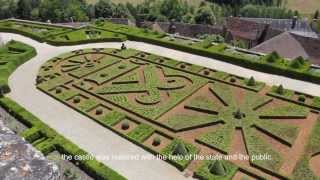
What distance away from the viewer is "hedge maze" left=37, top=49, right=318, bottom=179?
26.8 metres

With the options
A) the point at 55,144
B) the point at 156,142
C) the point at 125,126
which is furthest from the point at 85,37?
the point at 156,142

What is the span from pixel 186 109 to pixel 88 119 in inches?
369

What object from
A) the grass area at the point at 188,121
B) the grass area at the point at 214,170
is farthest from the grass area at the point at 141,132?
the grass area at the point at 214,170

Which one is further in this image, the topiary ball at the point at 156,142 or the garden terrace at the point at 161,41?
the garden terrace at the point at 161,41

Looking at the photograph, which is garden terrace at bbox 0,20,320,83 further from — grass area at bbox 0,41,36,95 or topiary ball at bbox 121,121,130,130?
topiary ball at bbox 121,121,130,130

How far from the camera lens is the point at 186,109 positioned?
110 ft

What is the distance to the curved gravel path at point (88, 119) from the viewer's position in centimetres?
2577

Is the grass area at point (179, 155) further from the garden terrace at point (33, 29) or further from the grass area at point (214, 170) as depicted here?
the garden terrace at point (33, 29)

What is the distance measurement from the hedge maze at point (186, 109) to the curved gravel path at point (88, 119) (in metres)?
0.88

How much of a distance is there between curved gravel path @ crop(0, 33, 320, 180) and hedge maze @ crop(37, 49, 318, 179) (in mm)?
880

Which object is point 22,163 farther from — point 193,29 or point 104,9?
point 104,9

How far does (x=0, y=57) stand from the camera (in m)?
45.8

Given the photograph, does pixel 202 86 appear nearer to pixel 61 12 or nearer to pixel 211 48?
pixel 211 48

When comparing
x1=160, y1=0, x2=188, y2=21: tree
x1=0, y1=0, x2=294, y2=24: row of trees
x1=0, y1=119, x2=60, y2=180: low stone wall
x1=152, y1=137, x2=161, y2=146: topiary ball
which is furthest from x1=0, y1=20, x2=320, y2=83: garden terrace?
x1=0, y1=119, x2=60, y2=180: low stone wall
